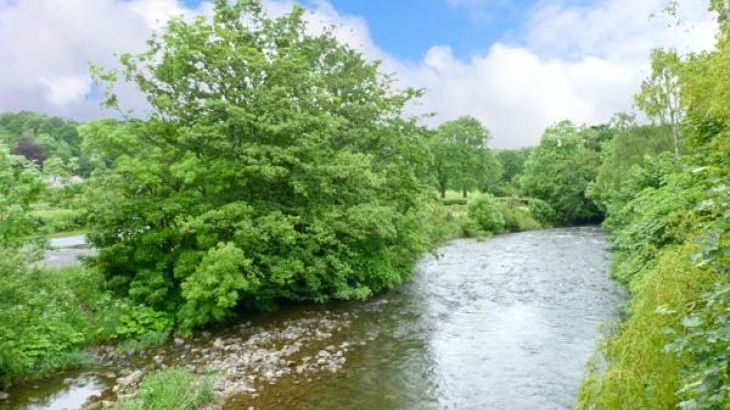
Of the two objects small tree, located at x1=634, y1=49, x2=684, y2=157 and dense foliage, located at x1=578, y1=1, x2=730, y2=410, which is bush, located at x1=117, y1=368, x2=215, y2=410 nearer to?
dense foliage, located at x1=578, y1=1, x2=730, y2=410

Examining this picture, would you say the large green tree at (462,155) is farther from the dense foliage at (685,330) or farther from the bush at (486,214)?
the dense foliage at (685,330)

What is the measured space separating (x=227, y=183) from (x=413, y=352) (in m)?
7.81

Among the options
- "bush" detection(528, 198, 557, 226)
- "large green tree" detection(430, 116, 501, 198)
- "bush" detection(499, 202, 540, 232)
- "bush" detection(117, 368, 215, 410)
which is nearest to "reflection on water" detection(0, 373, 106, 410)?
"bush" detection(117, 368, 215, 410)

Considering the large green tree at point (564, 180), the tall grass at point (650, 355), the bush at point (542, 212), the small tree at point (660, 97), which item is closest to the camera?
the tall grass at point (650, 355)

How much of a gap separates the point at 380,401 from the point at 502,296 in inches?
443

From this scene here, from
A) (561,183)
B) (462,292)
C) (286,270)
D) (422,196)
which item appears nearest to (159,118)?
(286,270)

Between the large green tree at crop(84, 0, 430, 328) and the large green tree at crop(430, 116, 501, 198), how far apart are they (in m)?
50.8

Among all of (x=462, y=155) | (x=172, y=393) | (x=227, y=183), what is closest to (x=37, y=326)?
(x=172, y=393)

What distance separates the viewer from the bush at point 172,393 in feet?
32.5

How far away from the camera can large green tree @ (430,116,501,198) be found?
6819cm

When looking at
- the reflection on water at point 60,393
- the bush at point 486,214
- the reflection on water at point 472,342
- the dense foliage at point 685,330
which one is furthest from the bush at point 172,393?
the bush at point 486,214

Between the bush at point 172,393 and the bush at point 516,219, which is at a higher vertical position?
the bush at point 516,219

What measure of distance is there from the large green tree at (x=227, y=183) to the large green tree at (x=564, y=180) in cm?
4399

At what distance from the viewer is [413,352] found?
13891 mm
